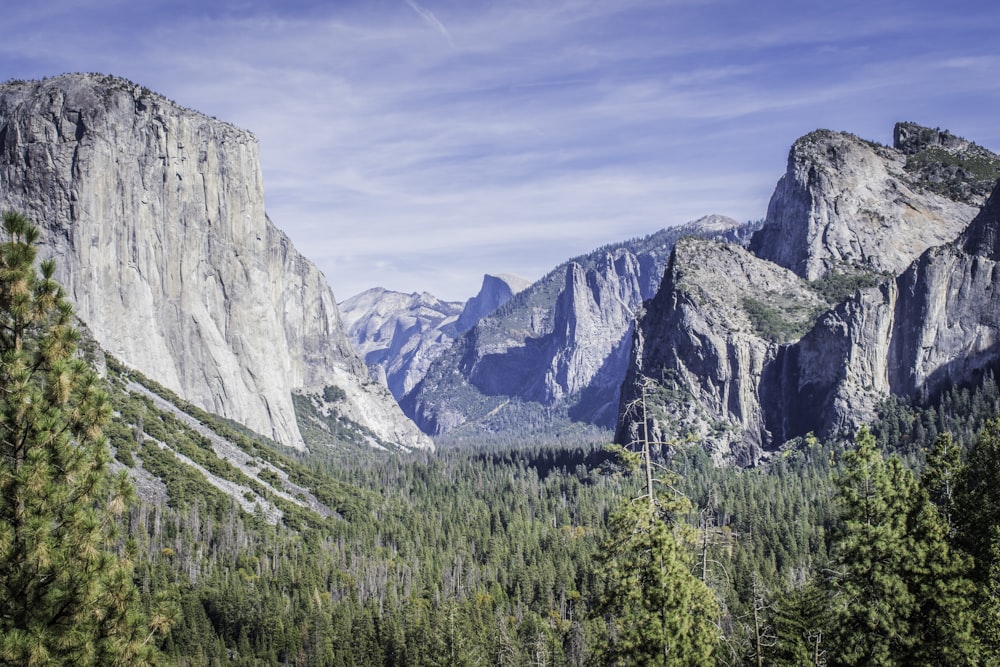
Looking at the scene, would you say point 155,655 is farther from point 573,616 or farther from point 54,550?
point 573,616

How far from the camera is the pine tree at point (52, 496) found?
61.7ft

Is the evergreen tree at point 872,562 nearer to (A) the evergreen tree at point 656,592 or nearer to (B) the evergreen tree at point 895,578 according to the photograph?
(B) the evergreen tree at point 895,578

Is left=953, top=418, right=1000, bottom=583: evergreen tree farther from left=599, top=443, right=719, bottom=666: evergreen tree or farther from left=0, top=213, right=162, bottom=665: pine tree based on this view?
left=0, top=213, right=162, bottom=665: pine tree

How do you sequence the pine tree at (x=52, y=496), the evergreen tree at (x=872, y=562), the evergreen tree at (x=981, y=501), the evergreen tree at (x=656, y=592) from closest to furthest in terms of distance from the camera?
the pine tree at (x=52, y=496) → the evergreen tree at (x=656, y=592) → the evergreen tree at (x=872, y=562) → the evergreen tree at (x=981, y=501)

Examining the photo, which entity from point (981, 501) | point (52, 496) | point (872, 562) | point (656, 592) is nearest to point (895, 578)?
point (872, 562)

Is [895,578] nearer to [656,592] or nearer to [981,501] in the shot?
[981,501]

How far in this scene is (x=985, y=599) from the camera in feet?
98.3

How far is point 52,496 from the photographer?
19.3m

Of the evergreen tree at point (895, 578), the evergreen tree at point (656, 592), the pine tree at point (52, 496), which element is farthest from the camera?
the evergreen tree at point (895, 578)

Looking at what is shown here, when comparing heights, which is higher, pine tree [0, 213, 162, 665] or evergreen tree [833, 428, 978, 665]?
pine tree [0, 213, 162, 665]

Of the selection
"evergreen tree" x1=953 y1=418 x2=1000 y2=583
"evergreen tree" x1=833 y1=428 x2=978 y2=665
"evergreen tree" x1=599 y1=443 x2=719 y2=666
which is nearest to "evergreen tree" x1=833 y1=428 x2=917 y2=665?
"evergreen tree" x1=833 y1=428 x2=978 y2=665

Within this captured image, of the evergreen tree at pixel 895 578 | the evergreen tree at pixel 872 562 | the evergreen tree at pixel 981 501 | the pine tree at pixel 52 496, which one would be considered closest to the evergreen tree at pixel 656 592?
the evergreen tree at pixel 872 562

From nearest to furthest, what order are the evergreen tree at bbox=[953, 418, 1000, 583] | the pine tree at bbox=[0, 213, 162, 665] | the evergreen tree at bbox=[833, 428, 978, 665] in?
the pine tree at bbox=[0, 213, 162, 665] < the evergreen tree at bbox=[833, 428, 978, 665] < the evergreen tree at bbox=[953, 418, 1000, 583]

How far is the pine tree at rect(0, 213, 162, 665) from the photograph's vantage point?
18812mm
